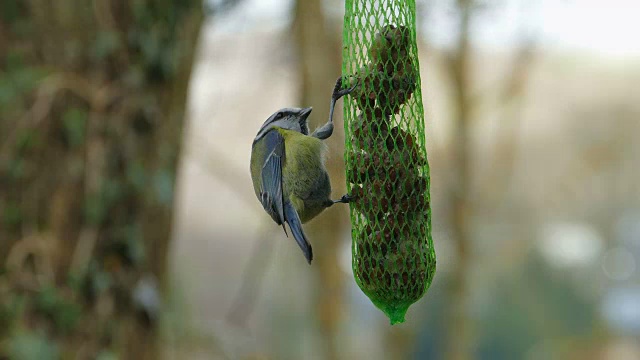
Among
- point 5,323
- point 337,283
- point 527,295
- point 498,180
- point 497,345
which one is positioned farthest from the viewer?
point 497,345

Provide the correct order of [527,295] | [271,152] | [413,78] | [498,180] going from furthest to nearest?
[527,295], [498,180], [271,152], [413,78]

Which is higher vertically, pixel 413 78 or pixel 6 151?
pixel 413 78

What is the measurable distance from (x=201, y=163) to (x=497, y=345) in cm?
620

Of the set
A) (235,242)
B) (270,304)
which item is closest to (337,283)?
(235,242)

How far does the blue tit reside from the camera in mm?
2402

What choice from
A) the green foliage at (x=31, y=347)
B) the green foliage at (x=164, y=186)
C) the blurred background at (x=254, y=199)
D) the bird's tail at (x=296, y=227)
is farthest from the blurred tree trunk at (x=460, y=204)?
the bird's tail at (x=296, y=227)

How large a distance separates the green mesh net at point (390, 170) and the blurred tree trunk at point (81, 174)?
132 centimetres

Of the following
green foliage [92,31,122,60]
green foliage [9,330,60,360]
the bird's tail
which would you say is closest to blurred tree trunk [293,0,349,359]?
green foliage [92,31,122,60]

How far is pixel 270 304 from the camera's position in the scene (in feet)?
27.8

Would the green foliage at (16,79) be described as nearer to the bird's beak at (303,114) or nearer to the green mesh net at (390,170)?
the bird's beak at (303,114)

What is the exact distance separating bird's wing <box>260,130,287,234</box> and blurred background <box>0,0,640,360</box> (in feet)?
1.60

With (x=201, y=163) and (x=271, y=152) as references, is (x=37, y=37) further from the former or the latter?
(x=201, y=163)

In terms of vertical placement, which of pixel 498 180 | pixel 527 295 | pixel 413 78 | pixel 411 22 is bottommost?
pixel 527 295

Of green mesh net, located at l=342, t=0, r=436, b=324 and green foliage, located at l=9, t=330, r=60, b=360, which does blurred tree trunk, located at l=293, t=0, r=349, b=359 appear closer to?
green foliage, located at l=9, t=330, r=60, b=360
